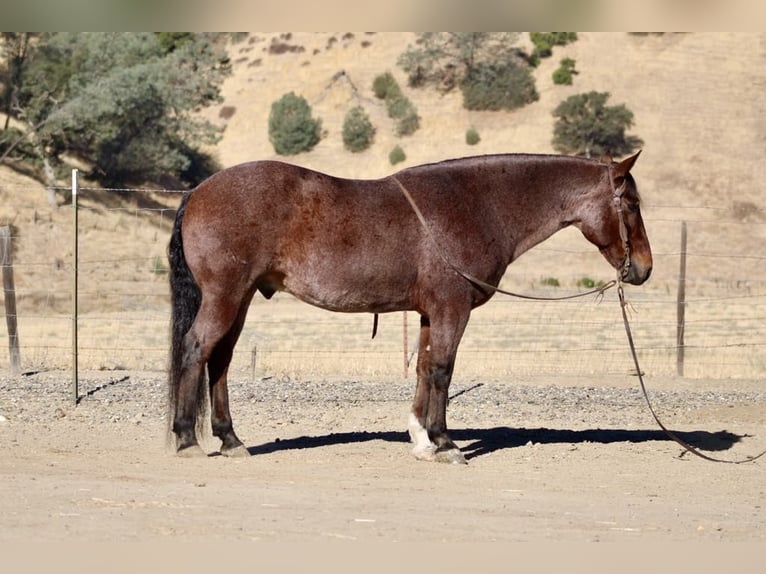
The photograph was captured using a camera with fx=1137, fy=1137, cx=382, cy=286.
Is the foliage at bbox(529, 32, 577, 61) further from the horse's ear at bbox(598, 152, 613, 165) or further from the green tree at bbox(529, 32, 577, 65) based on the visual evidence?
the horse's ear at bbox(598, 152, 613, 165)

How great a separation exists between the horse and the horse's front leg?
0.04ft

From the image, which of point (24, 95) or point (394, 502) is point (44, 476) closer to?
point (394, 502)

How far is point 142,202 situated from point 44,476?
28234mm

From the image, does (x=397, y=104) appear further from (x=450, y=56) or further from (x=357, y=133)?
(x=450, y=56)

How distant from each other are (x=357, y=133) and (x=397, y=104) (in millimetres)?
3705

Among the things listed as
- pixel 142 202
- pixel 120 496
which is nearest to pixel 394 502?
pixel 120 496

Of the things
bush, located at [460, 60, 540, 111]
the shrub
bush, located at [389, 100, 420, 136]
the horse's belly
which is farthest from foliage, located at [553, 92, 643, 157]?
the horse's belly

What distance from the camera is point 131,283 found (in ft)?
88.6

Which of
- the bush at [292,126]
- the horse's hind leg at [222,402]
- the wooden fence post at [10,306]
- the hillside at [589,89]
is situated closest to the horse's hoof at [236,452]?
the horse's hind leg at [222,402]

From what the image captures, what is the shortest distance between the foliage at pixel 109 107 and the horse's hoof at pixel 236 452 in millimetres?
29650

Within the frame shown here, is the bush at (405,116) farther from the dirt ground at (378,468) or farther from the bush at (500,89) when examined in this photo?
the dirt ground at (378,468)

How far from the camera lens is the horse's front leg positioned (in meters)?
8.73

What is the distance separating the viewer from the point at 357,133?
47219mm

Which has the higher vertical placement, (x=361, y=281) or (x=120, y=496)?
(x=361, y=281)
